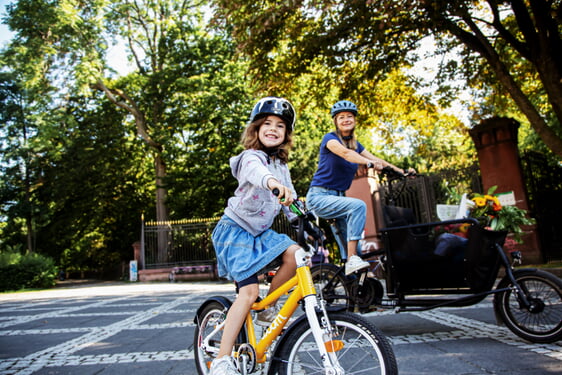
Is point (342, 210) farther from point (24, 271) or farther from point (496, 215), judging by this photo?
point (24, 271)

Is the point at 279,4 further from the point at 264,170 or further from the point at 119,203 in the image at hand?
the point at 119,203

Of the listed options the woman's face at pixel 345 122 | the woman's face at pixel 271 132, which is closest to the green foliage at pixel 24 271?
the woman's face at pixel 345 122

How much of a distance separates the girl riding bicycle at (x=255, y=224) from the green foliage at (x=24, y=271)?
20779 mm

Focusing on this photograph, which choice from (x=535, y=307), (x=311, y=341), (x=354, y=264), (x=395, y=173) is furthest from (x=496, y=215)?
(x=311, y=341)

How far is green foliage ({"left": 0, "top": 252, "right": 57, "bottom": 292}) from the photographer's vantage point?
754 inches

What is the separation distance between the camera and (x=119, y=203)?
89.1 ft

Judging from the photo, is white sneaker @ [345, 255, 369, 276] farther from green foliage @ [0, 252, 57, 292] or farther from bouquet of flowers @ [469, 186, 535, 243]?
green foliage @ [0, 252, 57, 292]

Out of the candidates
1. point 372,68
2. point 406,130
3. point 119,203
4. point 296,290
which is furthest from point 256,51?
point 406,130

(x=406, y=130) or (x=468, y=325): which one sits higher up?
(x=406, y=130)

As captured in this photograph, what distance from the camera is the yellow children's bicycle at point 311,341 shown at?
192 centimetres

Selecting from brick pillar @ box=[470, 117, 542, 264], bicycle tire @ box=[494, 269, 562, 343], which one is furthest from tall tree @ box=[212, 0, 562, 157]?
bicycle tire @ box=[494, 269, 562, 343]

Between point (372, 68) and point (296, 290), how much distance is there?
8.63 metres

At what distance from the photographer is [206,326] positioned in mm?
2824

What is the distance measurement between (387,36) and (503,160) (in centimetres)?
370
